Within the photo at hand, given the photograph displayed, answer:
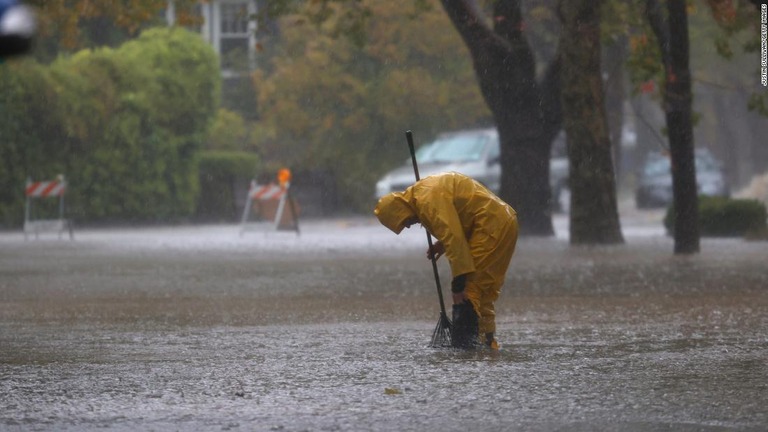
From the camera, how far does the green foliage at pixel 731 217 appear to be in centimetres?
2550

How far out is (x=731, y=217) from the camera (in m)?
25.8

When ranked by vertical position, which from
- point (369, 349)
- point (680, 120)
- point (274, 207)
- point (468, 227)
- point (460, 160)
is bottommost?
point (369, 349)

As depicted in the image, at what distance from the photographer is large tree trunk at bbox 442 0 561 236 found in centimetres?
2325

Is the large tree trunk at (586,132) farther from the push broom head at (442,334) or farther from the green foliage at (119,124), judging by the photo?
the green foliage at (119,124)

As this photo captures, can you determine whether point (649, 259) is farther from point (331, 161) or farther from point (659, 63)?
point (331, 161)

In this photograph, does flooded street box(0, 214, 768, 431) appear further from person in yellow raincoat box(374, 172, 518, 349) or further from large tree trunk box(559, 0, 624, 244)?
large tree trunk box(559, 0, 624, 244)

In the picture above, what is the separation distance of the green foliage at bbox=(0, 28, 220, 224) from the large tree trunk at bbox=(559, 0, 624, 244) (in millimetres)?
12391

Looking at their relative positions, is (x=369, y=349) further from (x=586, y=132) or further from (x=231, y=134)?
(x=231, y=134)

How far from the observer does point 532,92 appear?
24156 mm

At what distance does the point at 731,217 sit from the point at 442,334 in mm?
16617

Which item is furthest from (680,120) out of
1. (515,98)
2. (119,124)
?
(119,124)

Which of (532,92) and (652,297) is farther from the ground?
(532,92)

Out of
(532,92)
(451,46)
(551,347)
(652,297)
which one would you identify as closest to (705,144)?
(451,46)

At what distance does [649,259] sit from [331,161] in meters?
19.6
